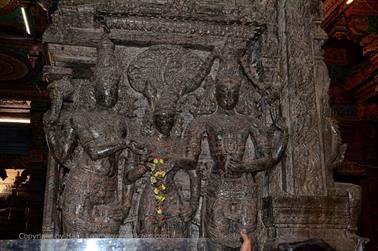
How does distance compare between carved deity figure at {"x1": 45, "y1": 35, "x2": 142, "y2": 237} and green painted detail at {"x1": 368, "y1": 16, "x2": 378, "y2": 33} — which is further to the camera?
green painted detail at {"x1": 368, "y1": 16, "x2": 378, "y2": 33}

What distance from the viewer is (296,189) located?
13.2 feet

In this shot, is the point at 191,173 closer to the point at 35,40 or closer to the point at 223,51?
the point at 223,51

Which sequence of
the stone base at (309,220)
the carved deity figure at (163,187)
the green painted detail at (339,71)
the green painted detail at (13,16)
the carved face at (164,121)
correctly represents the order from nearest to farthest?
the stone base at (309,220), the carved deity figure at (163,187), the carved face at (164,121), the green painted detail at (13,16), the green painted detail at (339,71)

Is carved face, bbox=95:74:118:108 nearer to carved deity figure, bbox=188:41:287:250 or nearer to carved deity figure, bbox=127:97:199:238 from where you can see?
carved deity figure, bbox=127:97:199:238

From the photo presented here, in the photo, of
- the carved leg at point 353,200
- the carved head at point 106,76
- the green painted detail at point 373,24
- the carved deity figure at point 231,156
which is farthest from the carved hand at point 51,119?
the green painted detail at point 373,24

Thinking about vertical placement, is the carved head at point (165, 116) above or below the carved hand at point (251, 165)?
above

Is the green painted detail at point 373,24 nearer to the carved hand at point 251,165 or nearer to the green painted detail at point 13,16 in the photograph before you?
the carved hand at point 251,165

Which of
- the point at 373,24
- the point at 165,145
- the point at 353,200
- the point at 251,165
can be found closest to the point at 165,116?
the point at 165,145

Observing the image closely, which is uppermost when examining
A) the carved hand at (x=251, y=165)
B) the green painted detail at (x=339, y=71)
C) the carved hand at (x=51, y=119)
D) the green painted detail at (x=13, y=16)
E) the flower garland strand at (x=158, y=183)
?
the green painted detail at (x=13, y=16)

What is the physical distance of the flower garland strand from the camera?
4016 millimetres

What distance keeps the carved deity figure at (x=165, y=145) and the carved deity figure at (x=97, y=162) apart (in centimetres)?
22

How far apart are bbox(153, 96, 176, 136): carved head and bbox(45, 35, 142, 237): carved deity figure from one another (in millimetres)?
329

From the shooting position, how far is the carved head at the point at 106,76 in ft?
14.0

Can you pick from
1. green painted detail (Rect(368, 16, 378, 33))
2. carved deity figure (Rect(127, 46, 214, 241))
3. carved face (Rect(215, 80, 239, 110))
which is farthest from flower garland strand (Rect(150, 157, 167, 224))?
green painted detail (Rect(368, 16, 378, 33))
